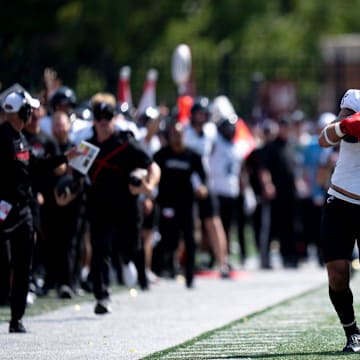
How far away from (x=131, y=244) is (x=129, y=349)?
3.42 meters

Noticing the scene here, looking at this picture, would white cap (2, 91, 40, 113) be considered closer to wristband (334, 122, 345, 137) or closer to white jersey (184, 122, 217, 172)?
wristband (334, 122, 345, 137)

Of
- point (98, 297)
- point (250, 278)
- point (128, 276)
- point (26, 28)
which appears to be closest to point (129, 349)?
point (98, 297)

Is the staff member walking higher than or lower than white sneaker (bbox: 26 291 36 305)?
higher

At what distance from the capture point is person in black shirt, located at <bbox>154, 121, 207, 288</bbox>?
57.4 feet

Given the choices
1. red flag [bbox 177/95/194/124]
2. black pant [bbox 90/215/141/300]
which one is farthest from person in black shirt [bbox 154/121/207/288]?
red flag [bbox 177/95/194/124]

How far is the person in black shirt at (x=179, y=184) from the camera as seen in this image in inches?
688

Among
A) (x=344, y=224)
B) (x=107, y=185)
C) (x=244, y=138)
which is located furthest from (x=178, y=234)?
(x=344, y=224)

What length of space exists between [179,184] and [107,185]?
3.80 meters

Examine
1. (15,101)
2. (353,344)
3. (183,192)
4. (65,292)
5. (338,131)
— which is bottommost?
(65,292)

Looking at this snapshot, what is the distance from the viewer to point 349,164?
1069 cm

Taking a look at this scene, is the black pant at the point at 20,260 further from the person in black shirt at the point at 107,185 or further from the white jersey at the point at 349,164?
the white jersey at the point at 349,164

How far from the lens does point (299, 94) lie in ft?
112

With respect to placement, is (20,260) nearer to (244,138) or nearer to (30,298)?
(30,298)

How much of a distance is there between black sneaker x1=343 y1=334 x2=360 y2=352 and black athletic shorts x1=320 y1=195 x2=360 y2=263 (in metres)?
0.58
